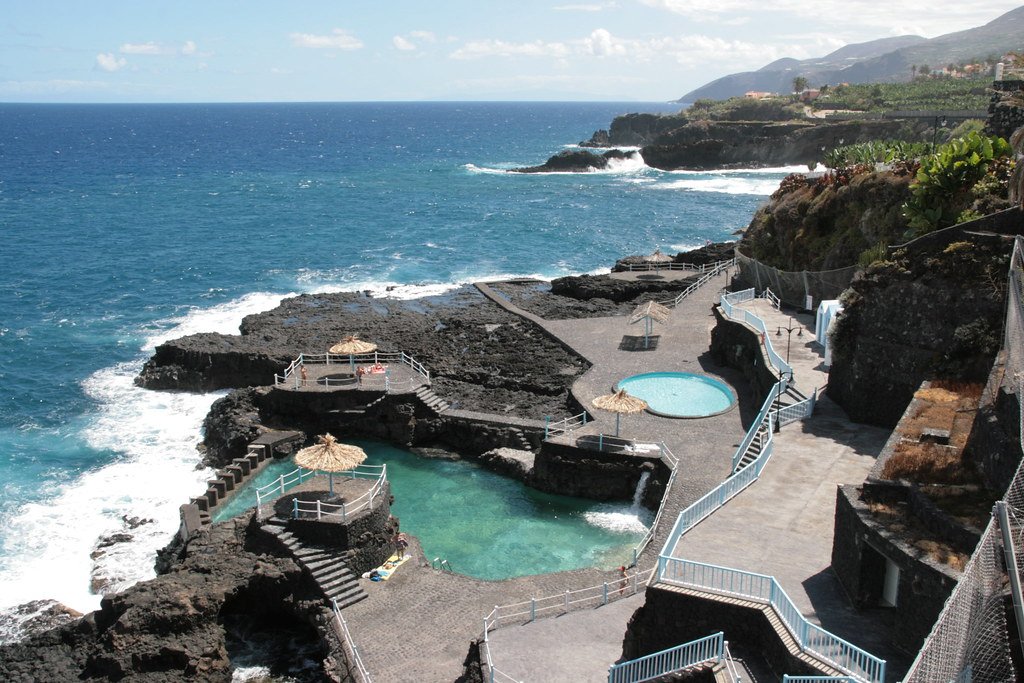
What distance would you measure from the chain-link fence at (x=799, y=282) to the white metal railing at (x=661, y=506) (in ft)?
32.5

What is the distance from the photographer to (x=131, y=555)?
2838 cm

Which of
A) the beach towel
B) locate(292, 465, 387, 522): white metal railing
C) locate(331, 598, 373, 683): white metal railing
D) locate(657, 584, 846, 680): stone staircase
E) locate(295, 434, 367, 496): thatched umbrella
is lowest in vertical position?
the beach towel

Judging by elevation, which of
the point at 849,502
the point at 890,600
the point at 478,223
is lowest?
the point at 478,223

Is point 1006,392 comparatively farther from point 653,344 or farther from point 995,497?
point 653,344

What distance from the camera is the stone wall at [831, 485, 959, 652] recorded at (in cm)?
1445

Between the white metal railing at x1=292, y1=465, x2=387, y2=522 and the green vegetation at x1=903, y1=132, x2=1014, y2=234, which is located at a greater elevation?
the green vegetation at x1=903, y1=132, x2=1014, y2=234

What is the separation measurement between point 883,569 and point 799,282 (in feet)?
75.8

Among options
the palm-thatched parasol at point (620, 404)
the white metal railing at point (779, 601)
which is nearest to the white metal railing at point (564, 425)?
the palm-thatched parasol at point (620, 404)

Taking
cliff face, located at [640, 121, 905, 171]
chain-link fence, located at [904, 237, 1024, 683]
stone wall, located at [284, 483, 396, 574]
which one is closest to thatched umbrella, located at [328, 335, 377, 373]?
stone wall, located at [284, 483, 396, 574]

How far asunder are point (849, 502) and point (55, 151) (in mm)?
174571

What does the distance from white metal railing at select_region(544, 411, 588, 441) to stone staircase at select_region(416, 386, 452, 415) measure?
462 centimetres

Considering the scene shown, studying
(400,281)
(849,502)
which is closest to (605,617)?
(849,502)

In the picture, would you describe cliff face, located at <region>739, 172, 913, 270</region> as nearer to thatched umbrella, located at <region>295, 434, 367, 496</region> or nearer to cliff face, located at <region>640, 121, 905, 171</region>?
thatched umbrella, located at <region>295, 434, 367, 496</region>

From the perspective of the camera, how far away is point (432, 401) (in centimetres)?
3594
